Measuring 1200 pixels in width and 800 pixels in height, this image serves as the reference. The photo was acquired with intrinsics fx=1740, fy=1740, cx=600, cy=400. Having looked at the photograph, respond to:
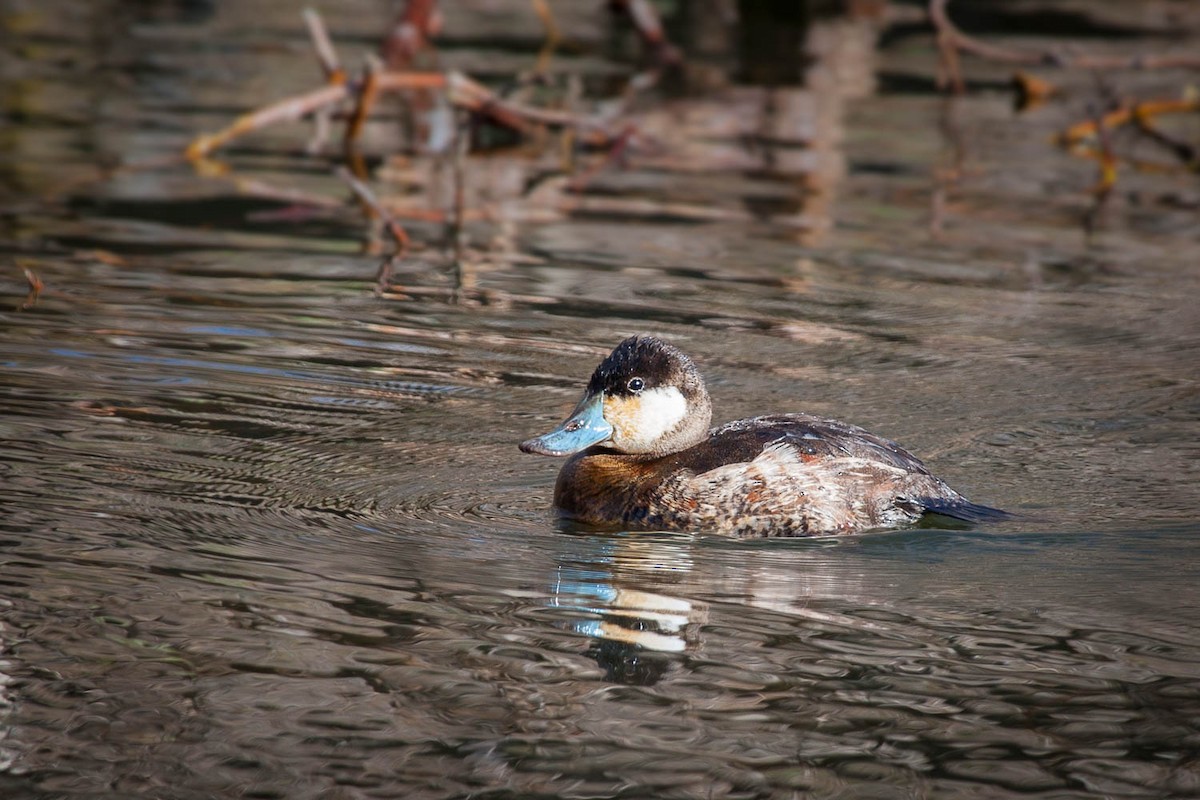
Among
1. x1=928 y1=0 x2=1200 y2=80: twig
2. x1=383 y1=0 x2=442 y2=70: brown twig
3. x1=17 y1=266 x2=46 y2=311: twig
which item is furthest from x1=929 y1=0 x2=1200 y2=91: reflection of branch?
x1=17 y1=266 x2=46 y2=311: twig

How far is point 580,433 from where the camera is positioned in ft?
22.8

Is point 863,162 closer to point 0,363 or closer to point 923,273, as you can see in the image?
point 923,273

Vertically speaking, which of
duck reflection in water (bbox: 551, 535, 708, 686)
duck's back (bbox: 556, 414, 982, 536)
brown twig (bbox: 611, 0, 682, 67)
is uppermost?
brown twig (bbox: 611, 0, 682, 67)

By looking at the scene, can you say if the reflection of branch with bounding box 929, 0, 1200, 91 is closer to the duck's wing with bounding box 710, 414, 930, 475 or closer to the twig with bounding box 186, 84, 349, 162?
the twig with bounding box 186, 84, 349, 162

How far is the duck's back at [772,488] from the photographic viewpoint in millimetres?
6820

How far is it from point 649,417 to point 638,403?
78 mm

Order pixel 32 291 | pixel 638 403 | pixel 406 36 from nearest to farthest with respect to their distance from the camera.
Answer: pixel 638 403 < pixel 32 291 < pixel 406 36

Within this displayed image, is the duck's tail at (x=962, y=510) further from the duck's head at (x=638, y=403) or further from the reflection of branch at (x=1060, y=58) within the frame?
the reflection of branch at (x=1060, y=58)

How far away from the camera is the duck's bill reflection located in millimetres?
6863

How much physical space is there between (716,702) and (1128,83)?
17.1m

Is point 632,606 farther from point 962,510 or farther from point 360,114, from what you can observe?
point 360,114

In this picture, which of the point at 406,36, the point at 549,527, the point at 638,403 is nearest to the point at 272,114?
the point at 406,36

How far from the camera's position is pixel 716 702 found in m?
4.96

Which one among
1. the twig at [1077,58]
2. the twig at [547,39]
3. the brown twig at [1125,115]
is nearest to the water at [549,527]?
the twig at [1077,58]
